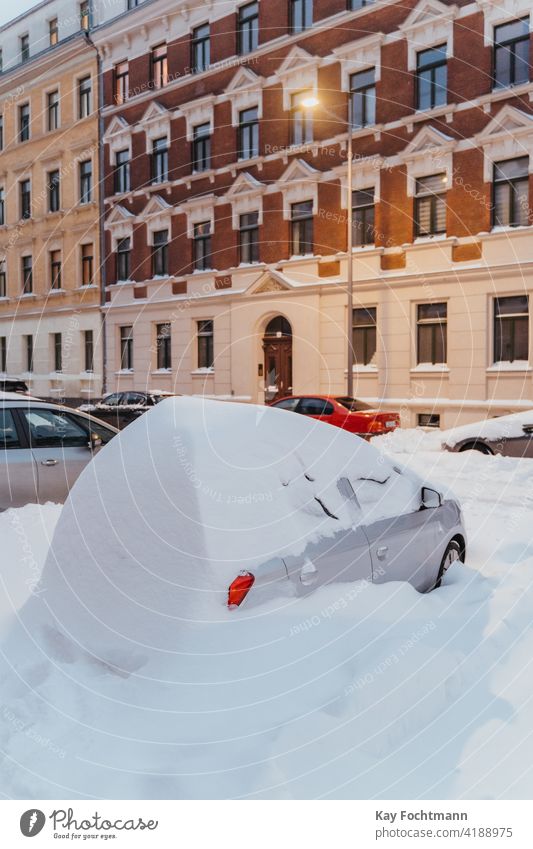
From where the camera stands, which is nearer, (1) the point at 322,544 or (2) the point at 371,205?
(1) the point at 322,544

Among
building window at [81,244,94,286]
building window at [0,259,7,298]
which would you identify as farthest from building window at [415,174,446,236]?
building window at [0,259,7,298]

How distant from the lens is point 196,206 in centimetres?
2109

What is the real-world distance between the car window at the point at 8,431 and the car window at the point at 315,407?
8.64m

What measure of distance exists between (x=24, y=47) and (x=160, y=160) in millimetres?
12399

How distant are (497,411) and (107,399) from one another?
455 inches

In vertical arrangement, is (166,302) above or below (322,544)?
above

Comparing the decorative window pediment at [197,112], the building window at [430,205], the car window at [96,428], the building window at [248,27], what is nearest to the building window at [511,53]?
the building window at [430,205]

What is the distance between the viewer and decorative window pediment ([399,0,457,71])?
54.3 feet

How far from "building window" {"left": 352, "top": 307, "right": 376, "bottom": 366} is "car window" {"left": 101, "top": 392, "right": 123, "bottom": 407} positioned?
24.1 ft

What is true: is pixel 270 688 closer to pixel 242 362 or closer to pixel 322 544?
pixel 322 544

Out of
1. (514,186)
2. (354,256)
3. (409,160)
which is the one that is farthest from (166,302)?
(514,186)

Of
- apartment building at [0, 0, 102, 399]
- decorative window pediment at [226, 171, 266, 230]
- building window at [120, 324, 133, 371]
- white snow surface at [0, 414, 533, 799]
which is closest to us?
white snow surface at [0, 414, 533, 799]

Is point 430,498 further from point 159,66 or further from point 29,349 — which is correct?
point 29,349

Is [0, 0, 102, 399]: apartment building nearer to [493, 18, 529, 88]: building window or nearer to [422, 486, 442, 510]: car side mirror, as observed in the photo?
[493, 18, 529, 88]: building window
